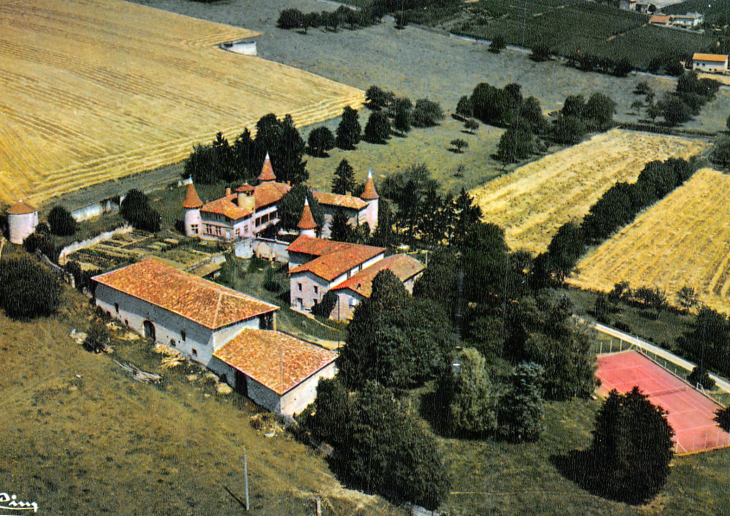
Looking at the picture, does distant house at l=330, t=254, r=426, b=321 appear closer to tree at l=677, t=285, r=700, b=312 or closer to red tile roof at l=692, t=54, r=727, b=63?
tree at l=677, t=285, r=700, b=312

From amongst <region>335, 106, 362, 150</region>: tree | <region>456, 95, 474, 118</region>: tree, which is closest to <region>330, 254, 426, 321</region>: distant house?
<region>335, 106, 362, 150</region>: tree

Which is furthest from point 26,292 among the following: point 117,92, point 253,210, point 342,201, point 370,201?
point 117,92

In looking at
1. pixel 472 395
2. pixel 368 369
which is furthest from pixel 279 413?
pixel 472 395

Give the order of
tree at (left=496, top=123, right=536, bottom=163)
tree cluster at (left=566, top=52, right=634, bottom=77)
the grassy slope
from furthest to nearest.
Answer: tree cluster at (left=566, top=52, right=634, bottom=77), tree at (left=496, top=123, right=536, bottom=163), the grassy slope

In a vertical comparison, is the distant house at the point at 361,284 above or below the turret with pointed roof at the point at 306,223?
below

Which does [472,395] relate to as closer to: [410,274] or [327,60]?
[410,274]

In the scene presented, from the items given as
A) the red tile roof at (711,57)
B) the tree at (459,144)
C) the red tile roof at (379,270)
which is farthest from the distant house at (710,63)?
the red tile roof at (379,270)

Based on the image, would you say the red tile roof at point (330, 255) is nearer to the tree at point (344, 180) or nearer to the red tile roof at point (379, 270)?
the red tile roof at point (379, 270)
